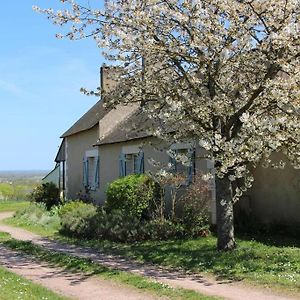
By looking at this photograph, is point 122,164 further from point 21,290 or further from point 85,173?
point 21,290

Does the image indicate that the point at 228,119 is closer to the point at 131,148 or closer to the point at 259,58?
the point at 259,58

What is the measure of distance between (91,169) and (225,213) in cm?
1379

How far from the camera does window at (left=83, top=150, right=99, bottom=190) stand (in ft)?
76.3

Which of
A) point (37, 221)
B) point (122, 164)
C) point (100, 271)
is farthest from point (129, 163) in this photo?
point (100, 271)

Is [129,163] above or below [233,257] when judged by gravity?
above

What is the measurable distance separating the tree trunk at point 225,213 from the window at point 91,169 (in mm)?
12215

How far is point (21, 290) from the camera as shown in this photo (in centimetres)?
845

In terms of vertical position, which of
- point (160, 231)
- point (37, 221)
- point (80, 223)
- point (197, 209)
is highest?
point (197, 209)

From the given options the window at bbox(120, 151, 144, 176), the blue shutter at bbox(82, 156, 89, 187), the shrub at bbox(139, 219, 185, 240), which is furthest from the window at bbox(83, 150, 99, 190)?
the shrub at bbox(139, 219, 185, 240)

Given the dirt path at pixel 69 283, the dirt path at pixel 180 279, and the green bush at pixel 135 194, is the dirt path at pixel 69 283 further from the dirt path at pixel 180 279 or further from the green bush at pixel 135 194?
the green bush at pixel 135 194

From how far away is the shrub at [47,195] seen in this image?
2614 cm

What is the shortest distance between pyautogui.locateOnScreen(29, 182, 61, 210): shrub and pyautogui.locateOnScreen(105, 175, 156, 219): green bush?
32.8ft

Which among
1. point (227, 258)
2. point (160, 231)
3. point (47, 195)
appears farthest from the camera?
point (47, 195)

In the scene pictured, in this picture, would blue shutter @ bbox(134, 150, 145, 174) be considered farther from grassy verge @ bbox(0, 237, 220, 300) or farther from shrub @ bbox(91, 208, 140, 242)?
grassy verge @ bbox(0, 237, 220, 300)
